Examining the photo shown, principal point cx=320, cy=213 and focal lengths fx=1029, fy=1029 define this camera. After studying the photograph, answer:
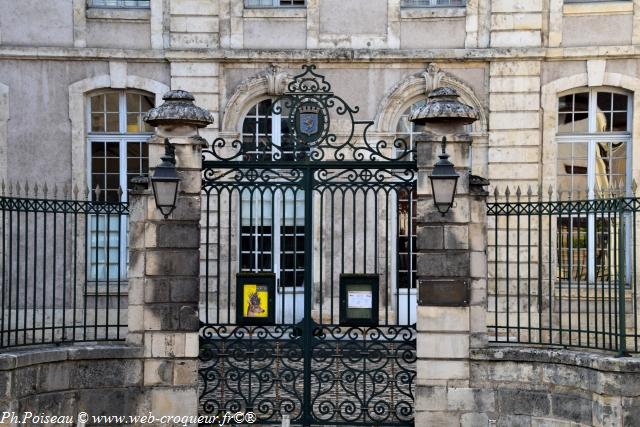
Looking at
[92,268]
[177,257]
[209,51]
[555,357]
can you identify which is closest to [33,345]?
[177,257]

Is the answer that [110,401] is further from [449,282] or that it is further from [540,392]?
[540,392]

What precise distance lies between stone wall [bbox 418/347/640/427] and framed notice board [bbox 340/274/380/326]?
0.88m

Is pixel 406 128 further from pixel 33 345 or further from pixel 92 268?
pixel 33 345

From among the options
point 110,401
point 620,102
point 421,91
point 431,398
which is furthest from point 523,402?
point 620,102

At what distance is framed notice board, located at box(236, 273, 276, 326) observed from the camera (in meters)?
9.72

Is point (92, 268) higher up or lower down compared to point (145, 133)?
lower down

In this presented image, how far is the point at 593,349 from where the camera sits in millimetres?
9281

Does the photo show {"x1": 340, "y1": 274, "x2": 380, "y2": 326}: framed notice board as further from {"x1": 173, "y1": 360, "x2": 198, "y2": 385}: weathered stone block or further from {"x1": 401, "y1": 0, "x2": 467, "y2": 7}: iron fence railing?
{"x1": 401, "y1": 0, "x2": 467, "y2": 7}: iron fence railing

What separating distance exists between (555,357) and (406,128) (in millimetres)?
7377

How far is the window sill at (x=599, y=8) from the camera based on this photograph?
1536cm

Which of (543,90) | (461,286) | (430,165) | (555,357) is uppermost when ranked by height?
(543,90)

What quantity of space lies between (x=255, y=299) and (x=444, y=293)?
1.78 meters

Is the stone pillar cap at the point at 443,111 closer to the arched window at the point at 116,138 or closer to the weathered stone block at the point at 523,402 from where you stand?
the weathered stone block at the point at 523,402

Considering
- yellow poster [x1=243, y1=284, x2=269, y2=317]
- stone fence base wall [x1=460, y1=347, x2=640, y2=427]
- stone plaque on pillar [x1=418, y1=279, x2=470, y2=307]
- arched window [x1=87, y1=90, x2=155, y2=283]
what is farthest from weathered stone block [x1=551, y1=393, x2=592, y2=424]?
arched window [x1=87, y1=90, x2=155, y2=283]
